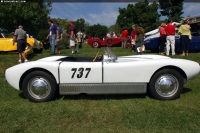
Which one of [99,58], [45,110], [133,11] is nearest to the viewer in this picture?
[45,110]

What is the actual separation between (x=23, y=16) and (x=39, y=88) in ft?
66.0

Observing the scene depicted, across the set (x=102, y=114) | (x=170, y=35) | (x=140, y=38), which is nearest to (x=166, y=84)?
(x=102, y=114)

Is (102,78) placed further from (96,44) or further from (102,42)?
(102,42)

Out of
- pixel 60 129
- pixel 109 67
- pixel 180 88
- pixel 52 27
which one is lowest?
pixel 60 129

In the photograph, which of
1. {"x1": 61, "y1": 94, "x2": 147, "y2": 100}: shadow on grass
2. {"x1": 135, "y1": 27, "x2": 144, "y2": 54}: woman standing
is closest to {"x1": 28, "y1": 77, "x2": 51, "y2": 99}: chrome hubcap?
{"x1": 61, "y1": 94, "x2": 147, "y2": 100}: shadow on grass

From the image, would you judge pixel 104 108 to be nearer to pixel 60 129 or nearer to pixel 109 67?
pixel 109 67

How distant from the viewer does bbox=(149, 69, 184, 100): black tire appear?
4598 mm

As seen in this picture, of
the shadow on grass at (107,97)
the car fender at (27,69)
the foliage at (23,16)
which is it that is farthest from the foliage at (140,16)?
the car fender at (27,69)

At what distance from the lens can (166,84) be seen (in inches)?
181

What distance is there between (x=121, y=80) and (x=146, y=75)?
47 centimetres

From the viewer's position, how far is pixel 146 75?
4.59m

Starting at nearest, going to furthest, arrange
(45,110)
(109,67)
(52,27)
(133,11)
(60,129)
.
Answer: (60,129), (45,110), (109,67), (52,27), (133,11)

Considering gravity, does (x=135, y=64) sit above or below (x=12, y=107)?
above

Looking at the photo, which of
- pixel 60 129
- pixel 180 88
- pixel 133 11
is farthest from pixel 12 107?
pixel 133 11
